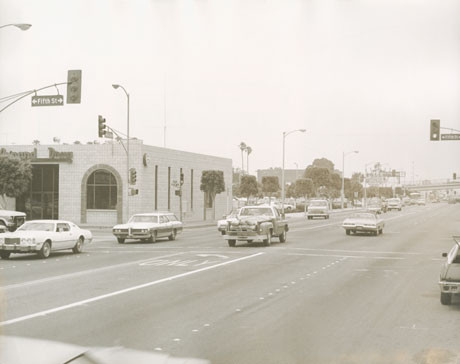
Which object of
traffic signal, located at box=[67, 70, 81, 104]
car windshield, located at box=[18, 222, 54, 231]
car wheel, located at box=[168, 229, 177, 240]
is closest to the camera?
traffic signal, located at box=[67, 70, 81, 104]

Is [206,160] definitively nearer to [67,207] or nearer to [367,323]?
[67,207]

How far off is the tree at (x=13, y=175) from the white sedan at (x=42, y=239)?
2584 centimetres

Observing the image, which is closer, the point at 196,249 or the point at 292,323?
the point at 292,323

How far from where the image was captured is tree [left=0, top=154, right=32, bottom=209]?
46656 millimetres

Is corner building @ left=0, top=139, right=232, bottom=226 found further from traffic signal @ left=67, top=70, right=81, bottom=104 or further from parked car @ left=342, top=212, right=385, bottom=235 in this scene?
traffic signal @ left=67, top=70, right=81, bottom=104

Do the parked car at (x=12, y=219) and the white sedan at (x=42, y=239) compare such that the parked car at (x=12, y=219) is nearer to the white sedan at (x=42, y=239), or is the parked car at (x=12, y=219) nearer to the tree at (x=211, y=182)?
the white sedan at (x=42, y=239)

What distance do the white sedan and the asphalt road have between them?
1.55 ft

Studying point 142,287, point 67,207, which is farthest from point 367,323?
point 67,207

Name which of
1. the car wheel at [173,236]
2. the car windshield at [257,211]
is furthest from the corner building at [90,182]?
the car windshield at [257,211]

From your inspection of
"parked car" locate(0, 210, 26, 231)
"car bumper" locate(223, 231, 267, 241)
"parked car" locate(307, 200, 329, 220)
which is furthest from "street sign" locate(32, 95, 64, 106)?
"parked car" locate(307, 200, 329, 220)

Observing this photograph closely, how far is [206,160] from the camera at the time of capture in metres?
63.1

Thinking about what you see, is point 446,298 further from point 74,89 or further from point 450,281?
point 74,89

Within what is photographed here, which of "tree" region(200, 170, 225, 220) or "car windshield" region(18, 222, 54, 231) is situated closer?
"car windshield" region(18, 222, 54, 231)

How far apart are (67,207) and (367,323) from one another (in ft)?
143
